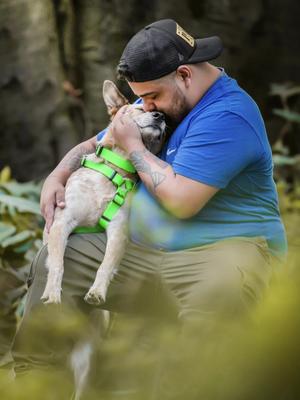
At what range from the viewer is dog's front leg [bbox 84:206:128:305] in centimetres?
318

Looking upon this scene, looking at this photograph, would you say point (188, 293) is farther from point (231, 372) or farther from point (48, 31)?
point (48, 31)

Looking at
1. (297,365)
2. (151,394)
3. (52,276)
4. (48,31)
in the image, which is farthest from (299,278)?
(48,31)

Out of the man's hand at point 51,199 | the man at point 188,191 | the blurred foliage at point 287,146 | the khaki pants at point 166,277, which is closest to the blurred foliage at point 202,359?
the khaki pants at point 166,277

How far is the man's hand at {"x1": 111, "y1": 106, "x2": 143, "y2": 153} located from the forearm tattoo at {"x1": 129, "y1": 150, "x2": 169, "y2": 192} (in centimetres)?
6

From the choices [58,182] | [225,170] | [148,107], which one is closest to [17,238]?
[58,182]

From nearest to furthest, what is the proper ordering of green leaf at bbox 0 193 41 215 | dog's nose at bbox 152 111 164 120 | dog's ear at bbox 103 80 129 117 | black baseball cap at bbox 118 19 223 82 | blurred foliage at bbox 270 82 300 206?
black baseball cap at bbox 118 19 223 82, dog's nose at bbox 152 111 164 120, dog's ear at bbox 103 80 129 117, green leaf at bbox 0 193 41 215, blurred foliage at bbox 270 82 300 206

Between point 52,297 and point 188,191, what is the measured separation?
0.72 metres

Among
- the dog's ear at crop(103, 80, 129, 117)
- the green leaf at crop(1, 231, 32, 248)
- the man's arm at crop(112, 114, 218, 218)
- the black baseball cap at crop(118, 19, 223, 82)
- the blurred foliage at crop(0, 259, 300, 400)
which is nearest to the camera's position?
the blurred foliage at crop(0, 259, 300, 400)

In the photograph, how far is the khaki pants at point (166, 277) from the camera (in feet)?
9.59

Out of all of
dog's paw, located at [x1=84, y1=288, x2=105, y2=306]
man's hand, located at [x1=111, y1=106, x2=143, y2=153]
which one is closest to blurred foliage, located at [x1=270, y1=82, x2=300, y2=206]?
man's hand, located at [x1=111, y1=106, x2=143, y2=153]

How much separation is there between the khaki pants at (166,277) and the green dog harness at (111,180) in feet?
0.17

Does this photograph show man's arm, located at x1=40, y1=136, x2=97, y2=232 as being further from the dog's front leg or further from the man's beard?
the man's beard

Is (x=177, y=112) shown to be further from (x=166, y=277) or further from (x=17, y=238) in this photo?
(x=17, y=238)

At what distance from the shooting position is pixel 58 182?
3.65 metres
